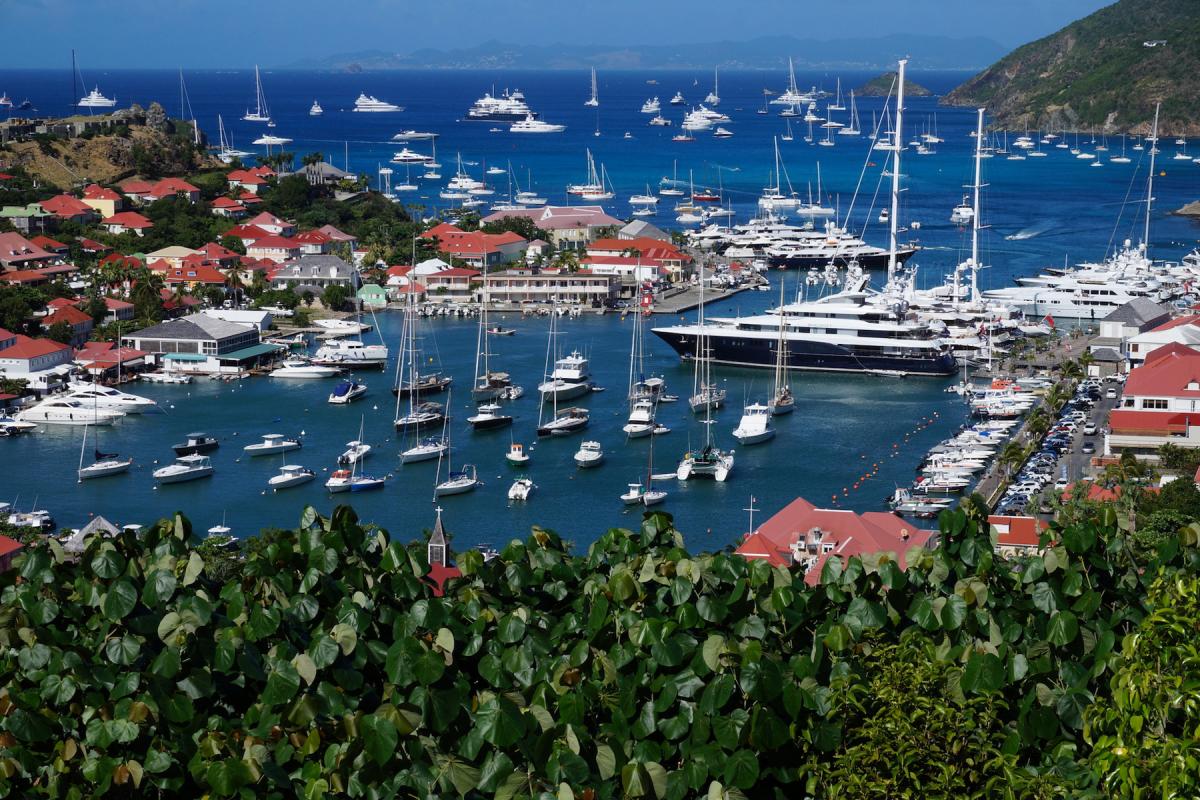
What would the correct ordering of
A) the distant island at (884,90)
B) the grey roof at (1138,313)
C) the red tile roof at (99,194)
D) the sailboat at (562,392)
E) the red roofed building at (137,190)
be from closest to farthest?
the sailboat at (562,392) → the grey roof at (1138,313) → the red tile roof at (99,194) → the red roofed building at (137,190) → the distant island at (884,90)

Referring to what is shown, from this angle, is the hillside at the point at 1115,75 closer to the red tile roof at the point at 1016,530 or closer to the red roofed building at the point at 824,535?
the red tile roof at the point at 1016,530

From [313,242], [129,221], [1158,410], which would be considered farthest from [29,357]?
[1158,410]

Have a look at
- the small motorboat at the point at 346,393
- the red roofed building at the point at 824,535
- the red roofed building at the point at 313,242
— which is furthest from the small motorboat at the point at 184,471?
the red roofed building at the point at 313,242

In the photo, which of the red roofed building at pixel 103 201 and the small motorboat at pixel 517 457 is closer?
the small motorboat at pixel 517 457

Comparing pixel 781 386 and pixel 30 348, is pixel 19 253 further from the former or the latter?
pixel 781 386

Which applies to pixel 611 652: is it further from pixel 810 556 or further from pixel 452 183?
pixel 452 183

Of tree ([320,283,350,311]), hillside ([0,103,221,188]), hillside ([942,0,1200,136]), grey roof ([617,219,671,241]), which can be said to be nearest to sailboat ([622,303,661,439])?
tree ([320,283,350,311])

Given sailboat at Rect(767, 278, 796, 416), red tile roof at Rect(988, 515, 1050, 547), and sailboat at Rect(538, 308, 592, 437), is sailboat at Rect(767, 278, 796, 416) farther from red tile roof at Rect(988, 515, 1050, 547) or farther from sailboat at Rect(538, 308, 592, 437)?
red tile roof at Rect(988, 515, 1050, 547)

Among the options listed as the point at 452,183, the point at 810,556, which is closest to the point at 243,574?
the point at 810,556
